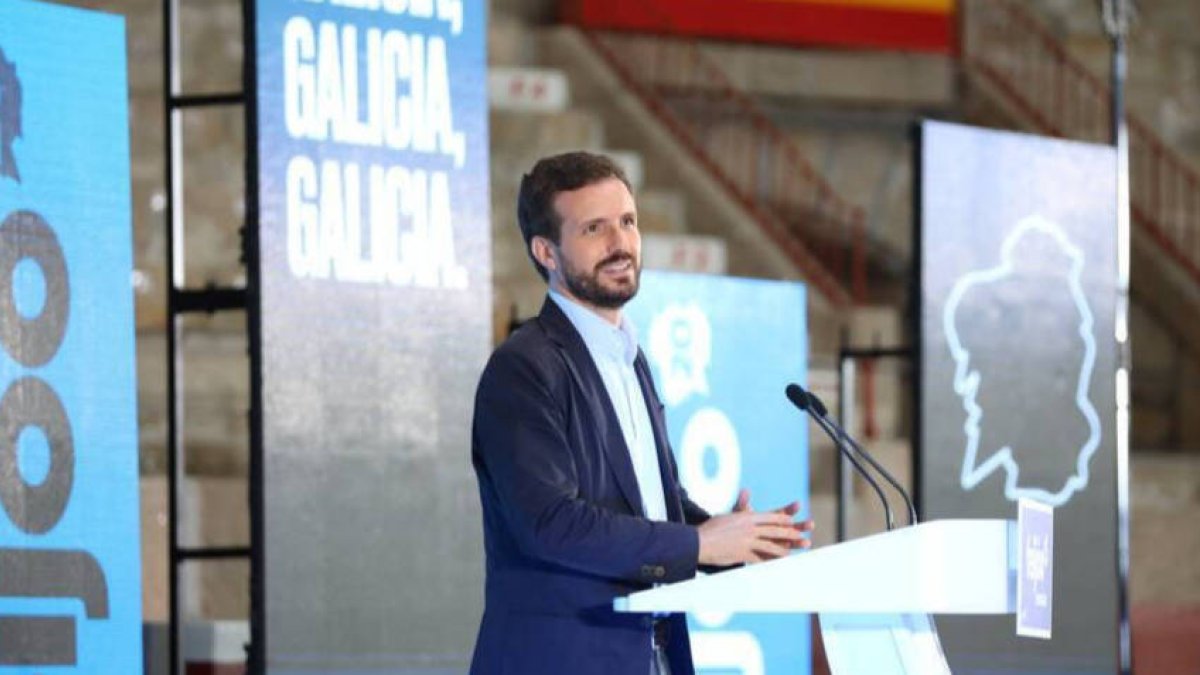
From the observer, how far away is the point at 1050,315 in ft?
21.6

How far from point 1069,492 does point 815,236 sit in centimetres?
470

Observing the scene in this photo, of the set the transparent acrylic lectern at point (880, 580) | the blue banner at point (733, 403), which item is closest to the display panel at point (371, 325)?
the blue banner at point (733, 403)

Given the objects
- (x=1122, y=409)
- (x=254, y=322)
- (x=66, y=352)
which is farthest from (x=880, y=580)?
(x=1122, y=409)

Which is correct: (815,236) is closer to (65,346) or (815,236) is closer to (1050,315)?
(1050,315)

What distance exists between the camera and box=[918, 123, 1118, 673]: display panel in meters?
6.28

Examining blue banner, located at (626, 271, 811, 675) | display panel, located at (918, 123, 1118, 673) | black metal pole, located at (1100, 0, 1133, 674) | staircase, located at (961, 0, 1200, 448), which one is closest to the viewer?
blue banner, located at (626, 271, 811, 675)

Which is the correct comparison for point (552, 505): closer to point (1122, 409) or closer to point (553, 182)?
point (553, 182)

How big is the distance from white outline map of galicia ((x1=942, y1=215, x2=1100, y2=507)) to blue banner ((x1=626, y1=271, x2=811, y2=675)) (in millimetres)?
377

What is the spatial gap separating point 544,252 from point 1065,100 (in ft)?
28.2

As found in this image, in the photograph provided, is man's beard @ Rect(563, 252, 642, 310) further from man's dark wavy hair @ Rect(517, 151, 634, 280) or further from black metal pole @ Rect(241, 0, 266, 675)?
black metal pole @ Rect(241, 0, 266, 675)

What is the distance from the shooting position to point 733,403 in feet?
19.8

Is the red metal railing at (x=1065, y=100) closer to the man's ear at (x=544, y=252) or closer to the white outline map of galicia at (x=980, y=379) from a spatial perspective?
the white outline map of galicia at (x=980, y=379)

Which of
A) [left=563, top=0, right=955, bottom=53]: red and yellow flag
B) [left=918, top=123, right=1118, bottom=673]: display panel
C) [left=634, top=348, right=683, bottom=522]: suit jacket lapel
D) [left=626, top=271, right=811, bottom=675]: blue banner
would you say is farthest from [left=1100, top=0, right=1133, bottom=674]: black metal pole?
[left=563, top=0, right=955, bottom=53]: red and yellow flag

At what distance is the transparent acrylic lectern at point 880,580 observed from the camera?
10.5ft
